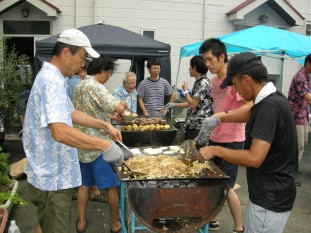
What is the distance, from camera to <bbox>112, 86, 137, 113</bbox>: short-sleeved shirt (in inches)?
252

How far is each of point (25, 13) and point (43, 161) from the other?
7.98 metres

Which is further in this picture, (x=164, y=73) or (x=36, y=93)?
(x=164, y=73)

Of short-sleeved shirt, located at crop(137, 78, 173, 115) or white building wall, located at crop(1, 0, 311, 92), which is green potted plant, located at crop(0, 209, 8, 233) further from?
white building wall, located at crop(1, 0, 311, 92)

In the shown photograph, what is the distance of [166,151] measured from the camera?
147 inches

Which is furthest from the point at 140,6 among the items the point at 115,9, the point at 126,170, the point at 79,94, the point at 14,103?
the point at 126,170

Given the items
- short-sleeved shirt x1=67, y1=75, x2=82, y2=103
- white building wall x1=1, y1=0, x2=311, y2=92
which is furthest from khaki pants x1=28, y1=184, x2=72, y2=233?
white building wall x1=1, y1=0, x2=311, y2=92

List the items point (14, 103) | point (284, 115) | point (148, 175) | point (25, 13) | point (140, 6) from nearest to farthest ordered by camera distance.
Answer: point (284, 115) < point (148, 175) < point (14, 103) < point (25, 13) < point (140, 6)

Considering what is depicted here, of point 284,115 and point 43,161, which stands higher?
point 284,115

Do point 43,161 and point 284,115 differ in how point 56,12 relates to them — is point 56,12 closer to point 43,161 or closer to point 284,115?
point 43,161

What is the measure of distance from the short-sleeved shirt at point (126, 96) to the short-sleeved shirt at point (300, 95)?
2.78m

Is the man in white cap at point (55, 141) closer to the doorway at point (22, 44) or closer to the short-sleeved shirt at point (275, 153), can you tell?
the short-sleeved shirt at point (275, 153)

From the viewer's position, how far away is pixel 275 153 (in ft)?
7.30

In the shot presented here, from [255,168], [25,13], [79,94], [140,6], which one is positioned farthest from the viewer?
[140,6]

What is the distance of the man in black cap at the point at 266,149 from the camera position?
2.15 metres
